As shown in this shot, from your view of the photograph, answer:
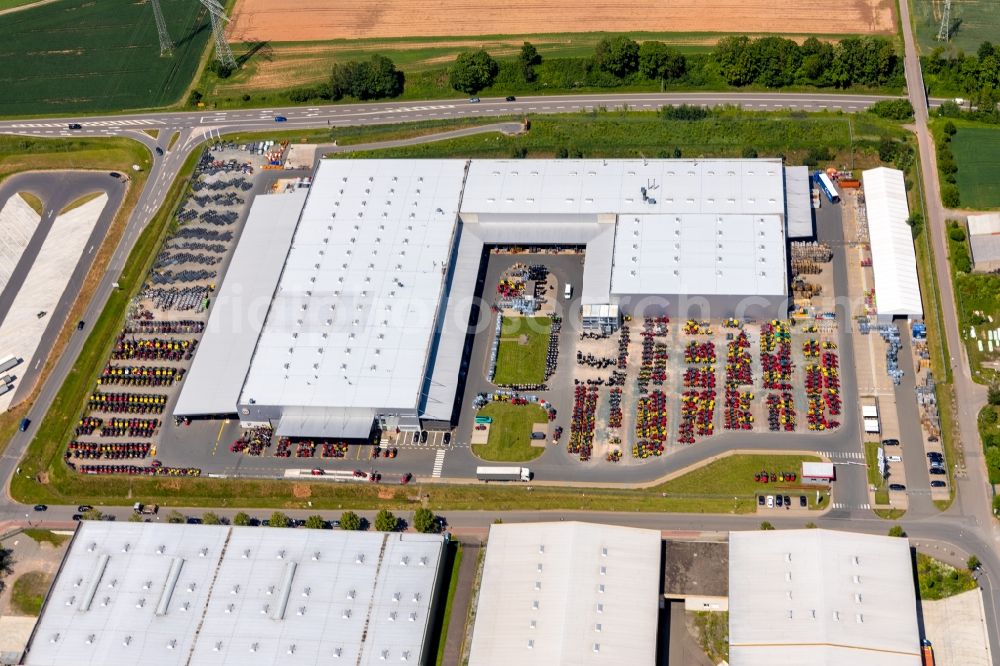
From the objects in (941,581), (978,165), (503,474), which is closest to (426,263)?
(503,474)

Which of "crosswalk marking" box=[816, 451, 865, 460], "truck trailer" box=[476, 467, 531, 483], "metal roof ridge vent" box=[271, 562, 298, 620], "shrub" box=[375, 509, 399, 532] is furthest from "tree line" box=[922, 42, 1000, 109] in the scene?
"metal roof ridge vent" box=[271, 562, 298, 620]

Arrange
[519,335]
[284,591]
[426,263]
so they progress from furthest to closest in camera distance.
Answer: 1. [426,263]
2. [519,335]
3. [284,591]

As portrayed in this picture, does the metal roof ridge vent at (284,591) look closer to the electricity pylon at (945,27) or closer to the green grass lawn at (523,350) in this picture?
the green grass lawn at (523,350)

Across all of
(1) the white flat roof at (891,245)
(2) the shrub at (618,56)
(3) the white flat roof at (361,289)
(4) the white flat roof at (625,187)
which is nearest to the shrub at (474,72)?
(2) the shrub at (618,56)

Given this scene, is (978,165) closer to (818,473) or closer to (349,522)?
(818,473)

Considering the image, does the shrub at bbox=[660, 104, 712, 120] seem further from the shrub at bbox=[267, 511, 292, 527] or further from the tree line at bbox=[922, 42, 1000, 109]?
the shrub at bbox=[267, 511, 292, 527]

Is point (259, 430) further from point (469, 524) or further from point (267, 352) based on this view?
point (469, 524)

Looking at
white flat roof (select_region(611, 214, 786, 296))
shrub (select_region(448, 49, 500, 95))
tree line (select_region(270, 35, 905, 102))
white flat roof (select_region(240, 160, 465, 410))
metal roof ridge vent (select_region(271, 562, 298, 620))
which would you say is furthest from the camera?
shrub (select_region(448, 49, 500, 95))

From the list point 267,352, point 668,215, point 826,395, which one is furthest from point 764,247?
point 267,352
